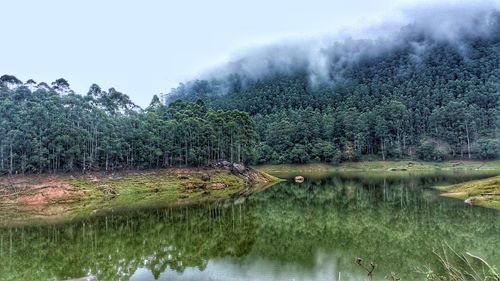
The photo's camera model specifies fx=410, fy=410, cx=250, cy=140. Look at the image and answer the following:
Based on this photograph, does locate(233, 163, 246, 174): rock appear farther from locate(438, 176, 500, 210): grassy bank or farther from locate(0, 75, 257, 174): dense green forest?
locate(438, 176, 500, 210): grassy bank

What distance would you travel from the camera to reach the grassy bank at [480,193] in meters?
47.0

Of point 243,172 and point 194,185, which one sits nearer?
point 194,185

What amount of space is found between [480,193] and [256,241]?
32587mm

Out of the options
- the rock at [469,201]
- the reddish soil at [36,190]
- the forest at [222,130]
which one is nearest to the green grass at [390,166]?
the forest at [222,130]

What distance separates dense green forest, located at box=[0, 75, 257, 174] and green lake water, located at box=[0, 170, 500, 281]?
3051cm

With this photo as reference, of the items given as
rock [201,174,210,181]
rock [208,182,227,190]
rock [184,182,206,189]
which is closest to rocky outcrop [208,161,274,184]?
rock [208,182,227,190]

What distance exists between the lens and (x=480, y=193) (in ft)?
169

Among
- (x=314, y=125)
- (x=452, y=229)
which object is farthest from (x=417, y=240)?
(x=314, y=125)

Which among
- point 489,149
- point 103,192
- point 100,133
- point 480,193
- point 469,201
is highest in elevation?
point 100,133

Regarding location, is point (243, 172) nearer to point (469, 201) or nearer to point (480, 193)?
point (480, 193)

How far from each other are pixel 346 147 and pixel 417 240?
11634cm

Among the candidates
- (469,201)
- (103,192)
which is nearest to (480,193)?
(469,201)

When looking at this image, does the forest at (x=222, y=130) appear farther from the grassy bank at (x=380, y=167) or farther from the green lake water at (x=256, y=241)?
the green lake water at (x=256, y=241)

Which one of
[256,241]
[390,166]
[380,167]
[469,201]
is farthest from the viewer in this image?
[380,167]
